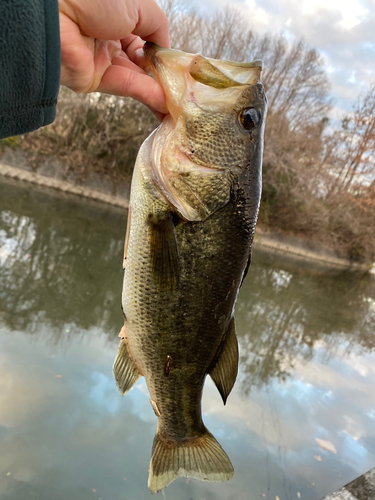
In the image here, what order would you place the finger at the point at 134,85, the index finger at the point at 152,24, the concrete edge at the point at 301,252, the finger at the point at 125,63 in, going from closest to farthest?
the index finger at the point at 152,24 < the finger at the point at 134,85 < the finger at the point at 125,63 < the concrete edge at the point at 301,252

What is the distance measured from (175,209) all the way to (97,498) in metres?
2.93

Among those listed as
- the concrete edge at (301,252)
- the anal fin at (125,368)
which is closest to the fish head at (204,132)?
the anal fin at (125,368)

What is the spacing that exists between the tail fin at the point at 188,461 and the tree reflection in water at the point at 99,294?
3.59m

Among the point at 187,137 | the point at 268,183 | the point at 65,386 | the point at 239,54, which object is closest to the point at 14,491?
the point at 65,386

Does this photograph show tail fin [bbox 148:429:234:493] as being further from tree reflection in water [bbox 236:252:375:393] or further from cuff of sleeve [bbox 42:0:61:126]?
tree reflection in water [bbox 236:252:375:393]

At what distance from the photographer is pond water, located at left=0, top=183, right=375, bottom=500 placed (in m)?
3.27

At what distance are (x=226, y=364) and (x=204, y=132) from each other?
107 cm

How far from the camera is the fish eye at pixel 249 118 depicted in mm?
1467

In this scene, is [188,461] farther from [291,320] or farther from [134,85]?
[291,320]

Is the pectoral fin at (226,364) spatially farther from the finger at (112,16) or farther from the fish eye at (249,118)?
the finger at (112,16)

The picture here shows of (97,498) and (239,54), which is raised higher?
(239,54)

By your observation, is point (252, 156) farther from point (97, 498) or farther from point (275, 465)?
point (275, 465)

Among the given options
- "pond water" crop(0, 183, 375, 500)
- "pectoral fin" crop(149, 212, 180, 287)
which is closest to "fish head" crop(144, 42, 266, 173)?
"pectoral fin" crop(149, 212, 180, 287)

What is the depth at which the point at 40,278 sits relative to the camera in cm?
645
